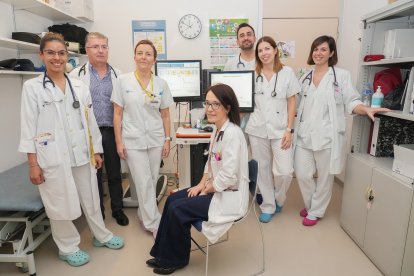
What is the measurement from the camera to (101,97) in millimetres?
2451

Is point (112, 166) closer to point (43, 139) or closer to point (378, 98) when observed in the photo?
point (43, 139)

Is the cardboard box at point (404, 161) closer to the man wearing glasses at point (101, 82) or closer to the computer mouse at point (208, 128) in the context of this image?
the computer mouse at point (208, 128)

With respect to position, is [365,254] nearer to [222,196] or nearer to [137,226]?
[222,196]

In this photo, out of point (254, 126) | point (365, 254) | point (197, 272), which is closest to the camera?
point (197, 272)

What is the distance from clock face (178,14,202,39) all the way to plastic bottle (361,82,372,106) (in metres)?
2.06

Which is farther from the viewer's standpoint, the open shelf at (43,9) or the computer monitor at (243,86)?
the open shelf at (43,9)

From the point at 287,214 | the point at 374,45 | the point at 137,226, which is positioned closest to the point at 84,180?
the point at 137,226

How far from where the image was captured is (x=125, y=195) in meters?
3.21

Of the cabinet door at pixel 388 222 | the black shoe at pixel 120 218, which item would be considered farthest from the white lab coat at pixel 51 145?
the cabinet door at pixel 388 222

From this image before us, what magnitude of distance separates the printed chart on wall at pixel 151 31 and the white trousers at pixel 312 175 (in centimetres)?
214

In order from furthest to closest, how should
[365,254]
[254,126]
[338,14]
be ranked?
[338,14]
[254,126]
[365,254]

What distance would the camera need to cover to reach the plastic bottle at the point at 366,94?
2.31 m

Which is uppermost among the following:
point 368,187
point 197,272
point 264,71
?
point 264,71

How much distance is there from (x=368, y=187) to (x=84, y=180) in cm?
198
